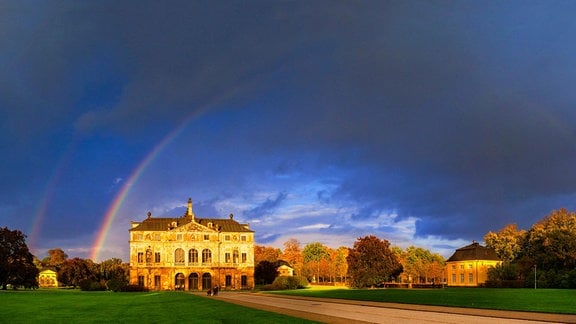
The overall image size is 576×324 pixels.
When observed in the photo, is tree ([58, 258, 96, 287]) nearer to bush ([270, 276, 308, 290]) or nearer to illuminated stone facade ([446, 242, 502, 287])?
bush ([270, 276, 308, 290])

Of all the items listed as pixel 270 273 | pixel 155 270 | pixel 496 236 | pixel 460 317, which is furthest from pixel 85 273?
pixel 460 317

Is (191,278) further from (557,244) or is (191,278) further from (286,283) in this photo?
(557,244)

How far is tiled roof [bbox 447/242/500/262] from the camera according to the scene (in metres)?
114

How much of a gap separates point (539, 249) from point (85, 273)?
10765cm

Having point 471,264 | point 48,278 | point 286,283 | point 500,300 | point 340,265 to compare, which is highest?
point 500,300

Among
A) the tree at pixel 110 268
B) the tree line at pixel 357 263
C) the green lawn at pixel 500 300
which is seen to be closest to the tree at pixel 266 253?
the tree line at pixel 357 263

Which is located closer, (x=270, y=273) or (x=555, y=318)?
(x=555, y=318)

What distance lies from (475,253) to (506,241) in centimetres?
1009

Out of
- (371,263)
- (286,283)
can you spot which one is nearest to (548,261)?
(371,263)

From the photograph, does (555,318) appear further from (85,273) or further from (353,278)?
(85,273)

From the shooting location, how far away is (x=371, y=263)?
3307 inches

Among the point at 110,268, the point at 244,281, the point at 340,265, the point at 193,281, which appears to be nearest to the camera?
the point at 193,281

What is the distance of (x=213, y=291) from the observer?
71.8m

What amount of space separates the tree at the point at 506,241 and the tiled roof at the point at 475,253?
284 centimetres
